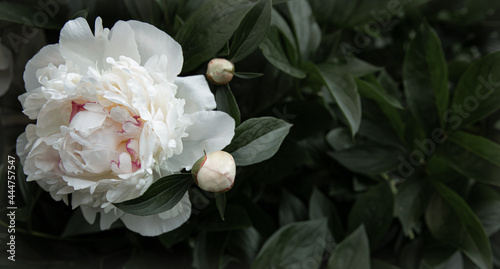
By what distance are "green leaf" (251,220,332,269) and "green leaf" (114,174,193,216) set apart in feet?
0.62

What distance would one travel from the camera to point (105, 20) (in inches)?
17.7

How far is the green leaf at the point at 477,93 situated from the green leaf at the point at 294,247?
215 mm

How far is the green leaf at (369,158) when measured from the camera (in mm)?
553

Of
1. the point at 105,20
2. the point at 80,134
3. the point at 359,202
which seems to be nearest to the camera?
the point at 80,134

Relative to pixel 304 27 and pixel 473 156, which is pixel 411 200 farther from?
pixel 304 27

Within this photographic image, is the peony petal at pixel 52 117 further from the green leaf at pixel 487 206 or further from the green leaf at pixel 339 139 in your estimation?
the green leaf at pixel 487 206

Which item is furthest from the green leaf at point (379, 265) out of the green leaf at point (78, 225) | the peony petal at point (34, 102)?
the peony petal at point (34, 102)

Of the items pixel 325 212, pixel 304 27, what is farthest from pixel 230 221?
pixel 304 27

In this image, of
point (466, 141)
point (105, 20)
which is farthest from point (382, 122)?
point (105, 20)

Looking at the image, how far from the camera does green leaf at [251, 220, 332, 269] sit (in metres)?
→ 0.50

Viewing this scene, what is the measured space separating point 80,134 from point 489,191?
52 centimetres

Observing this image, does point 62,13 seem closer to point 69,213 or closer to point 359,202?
point 69,213

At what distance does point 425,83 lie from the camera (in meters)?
0.55

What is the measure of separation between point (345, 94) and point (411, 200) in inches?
7.2
